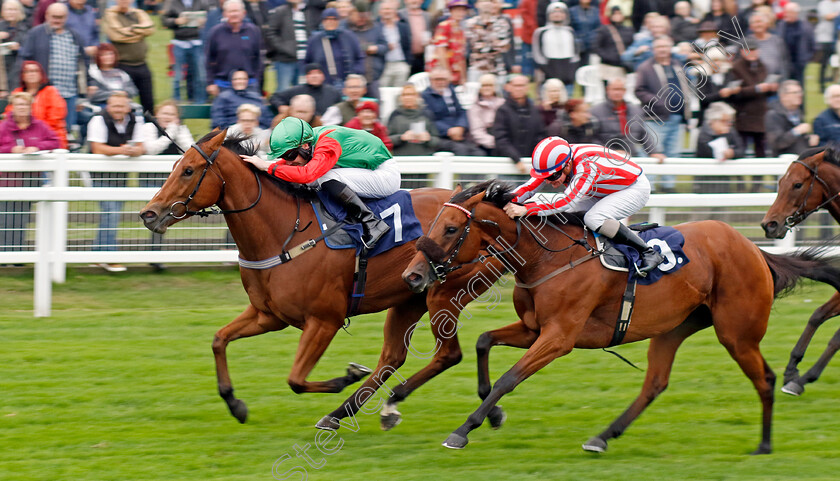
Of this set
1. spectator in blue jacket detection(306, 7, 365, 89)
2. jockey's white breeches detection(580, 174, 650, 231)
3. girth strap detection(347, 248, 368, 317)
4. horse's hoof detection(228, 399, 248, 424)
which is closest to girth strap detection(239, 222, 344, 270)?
girth strap detection(347, 248, 368, 317)

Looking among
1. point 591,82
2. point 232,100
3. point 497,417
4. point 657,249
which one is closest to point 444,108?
point 232,100

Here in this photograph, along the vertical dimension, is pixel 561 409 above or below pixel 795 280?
below

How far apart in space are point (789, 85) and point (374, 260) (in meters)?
5.80

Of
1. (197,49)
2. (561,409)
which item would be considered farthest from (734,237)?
(197,49)

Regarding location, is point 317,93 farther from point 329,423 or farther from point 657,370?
point 657,370

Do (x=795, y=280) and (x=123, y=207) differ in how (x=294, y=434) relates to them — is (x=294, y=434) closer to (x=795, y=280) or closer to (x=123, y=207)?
(x=795, y=280)

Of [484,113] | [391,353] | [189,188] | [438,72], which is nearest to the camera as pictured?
[189,188]

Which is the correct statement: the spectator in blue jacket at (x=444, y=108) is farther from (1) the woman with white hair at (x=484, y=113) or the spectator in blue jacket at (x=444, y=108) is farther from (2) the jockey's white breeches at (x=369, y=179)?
(2) the jockey's white breeches at (x=369, y=179)

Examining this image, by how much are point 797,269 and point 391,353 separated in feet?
7.79

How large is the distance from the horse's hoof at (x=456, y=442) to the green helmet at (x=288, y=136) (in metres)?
1.84

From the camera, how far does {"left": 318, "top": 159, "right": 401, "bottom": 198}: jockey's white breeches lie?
614 centimetres

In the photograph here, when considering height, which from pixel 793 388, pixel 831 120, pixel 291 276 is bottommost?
pixel 793 388

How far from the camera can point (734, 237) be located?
603 cm

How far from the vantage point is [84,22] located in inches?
411
